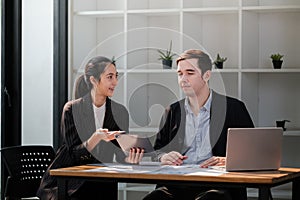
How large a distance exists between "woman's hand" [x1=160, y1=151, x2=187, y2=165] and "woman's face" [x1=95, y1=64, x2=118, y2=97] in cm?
58

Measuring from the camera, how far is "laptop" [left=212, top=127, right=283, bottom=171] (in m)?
4.18

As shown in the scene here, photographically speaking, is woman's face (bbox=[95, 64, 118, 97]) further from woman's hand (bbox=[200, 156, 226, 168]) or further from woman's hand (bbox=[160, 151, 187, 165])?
woman's hand (bbox=[200, 156, 226, 168])

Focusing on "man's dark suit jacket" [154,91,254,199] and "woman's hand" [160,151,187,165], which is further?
"man's dark suit jacket" [154,91,254,199]

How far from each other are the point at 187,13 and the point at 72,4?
97 centimetres

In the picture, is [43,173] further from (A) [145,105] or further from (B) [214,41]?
(B) [214,41]

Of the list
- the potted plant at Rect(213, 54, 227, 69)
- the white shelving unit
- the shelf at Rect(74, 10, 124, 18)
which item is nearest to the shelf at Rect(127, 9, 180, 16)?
the white shelving unit

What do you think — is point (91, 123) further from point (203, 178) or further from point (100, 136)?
point (203, 178)

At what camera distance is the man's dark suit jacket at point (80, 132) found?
15.7 ft

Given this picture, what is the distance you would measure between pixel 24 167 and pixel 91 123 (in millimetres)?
695

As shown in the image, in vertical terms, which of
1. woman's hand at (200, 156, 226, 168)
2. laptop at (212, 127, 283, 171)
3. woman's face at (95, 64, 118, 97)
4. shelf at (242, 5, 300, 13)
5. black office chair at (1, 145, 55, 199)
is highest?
shelf at (242, 5, 300, 13)

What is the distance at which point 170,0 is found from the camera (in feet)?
20.5

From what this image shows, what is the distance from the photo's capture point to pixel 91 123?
482 cm

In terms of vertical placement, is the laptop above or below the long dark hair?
below

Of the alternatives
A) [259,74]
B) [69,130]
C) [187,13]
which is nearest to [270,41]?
[259,74]
